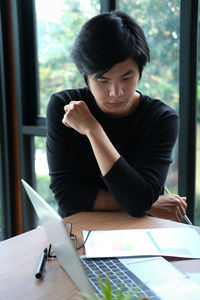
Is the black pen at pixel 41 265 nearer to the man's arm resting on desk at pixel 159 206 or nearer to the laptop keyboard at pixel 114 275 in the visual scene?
the laptop keyboard at pixel 114 275

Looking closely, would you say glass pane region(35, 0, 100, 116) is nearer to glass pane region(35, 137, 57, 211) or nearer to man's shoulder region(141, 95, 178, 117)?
glass pane region(35, 137, 57, 211)

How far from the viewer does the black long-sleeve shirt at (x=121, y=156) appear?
1418 millimetres

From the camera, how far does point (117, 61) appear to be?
56.1 inches

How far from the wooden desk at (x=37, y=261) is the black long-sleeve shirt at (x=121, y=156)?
78mm

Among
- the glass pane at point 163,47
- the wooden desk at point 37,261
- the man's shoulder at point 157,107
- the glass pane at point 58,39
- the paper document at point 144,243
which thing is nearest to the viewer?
the wooden desk at point 37,261

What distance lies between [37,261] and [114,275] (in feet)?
0.77

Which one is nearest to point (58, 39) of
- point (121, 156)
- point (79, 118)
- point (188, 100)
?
point (188, 100)

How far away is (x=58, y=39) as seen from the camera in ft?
8.53

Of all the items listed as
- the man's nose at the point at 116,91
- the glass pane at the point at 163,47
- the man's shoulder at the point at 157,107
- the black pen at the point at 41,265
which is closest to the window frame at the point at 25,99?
the glass pane at the point at 163,47

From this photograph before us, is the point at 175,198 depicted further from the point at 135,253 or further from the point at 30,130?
the point at 30,130

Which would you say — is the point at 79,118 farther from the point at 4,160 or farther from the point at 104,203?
the point at 4,160

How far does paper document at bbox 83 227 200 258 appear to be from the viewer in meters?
1.11

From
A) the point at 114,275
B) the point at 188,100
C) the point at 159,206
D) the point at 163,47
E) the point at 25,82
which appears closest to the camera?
the point at 114,275

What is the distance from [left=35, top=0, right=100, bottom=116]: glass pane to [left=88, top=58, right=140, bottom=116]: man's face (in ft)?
3.25
